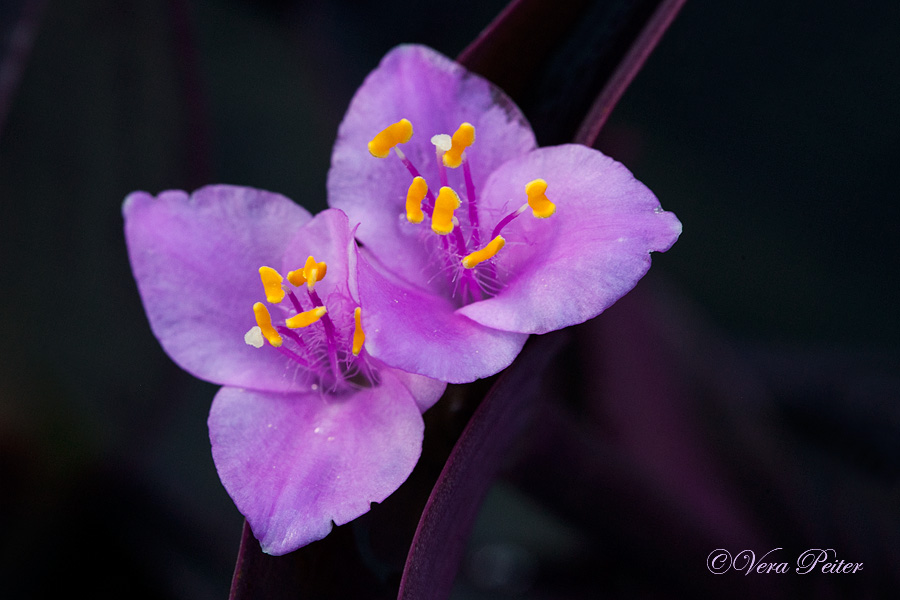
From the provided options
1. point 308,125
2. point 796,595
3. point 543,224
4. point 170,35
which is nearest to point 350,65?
point 308,125

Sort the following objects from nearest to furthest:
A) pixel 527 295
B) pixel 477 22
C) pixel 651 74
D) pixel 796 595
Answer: pixel 527 295 → pixel 796 595 → pixel 651 74 → pixel 477 22

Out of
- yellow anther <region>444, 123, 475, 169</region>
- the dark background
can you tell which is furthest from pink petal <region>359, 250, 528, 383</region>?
the dark background

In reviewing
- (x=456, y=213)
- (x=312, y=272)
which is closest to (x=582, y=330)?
(x=456, y=213)

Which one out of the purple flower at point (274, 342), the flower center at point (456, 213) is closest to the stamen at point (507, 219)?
the flower center at point (456, 213)

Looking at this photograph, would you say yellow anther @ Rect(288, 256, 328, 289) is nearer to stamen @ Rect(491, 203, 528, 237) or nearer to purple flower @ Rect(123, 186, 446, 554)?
purple flower @ Rect(123, 186, 446, 554)

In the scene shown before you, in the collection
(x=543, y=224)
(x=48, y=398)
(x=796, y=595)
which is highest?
(x=543, y=224)

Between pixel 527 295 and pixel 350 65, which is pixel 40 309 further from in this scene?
pixel 527 295

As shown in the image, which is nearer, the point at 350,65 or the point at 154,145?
the point at 154,145

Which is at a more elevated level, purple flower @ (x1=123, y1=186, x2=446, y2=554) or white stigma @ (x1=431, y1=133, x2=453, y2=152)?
white stigma @ (x1=431, y1=133, x2=453, y2=152)
